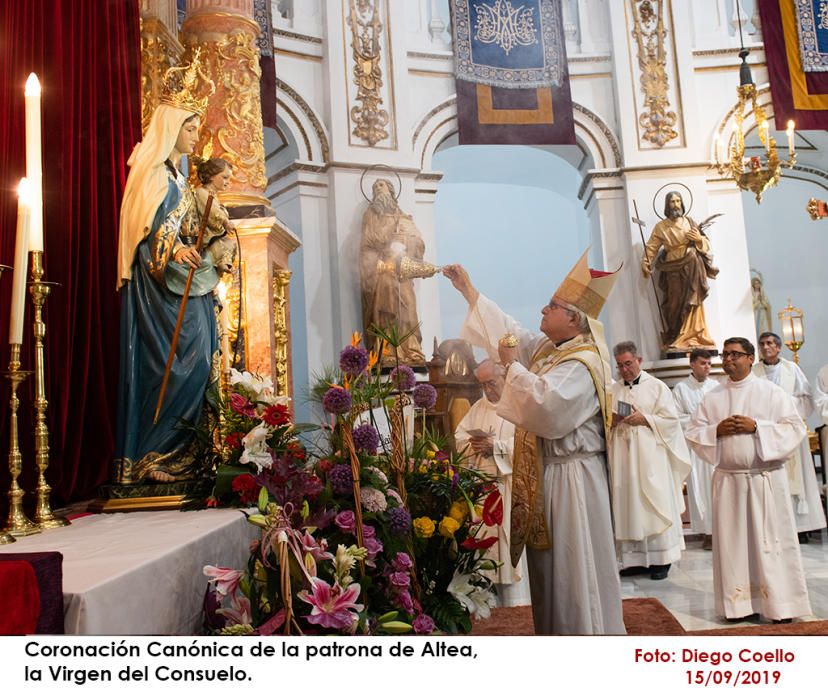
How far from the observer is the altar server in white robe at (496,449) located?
366cm

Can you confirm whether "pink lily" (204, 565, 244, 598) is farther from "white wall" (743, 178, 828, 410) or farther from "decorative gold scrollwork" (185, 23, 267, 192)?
"white wall" (743, 178, 828, 410)

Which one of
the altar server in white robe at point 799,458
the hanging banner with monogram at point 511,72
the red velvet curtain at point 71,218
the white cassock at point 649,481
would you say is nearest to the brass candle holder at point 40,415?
the red velvet curtain at point 71,218

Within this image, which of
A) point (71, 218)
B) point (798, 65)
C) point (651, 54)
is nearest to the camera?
point (71, 218)

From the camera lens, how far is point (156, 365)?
2.09 metres

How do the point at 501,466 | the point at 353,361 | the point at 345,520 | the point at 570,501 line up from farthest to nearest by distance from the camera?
the point at 501,466 < the point at 570,501 < the point at 353,361 < the point at 345,520

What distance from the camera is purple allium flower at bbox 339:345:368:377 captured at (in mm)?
1557

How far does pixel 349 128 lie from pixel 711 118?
3.53m

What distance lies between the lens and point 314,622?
1.30 metres

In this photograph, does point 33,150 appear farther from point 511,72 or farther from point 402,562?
point 511,72

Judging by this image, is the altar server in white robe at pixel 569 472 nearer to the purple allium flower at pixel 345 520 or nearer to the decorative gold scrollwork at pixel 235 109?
the purple allium flower at pixel 345 520

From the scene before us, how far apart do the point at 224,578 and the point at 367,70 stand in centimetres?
464

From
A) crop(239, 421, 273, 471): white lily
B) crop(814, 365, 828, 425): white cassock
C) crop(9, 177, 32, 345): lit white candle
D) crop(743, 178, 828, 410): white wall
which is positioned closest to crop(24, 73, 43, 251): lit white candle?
crop(9, 177, 32, 345): lit white candle

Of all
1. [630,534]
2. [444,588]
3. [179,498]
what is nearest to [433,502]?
[444,588]
